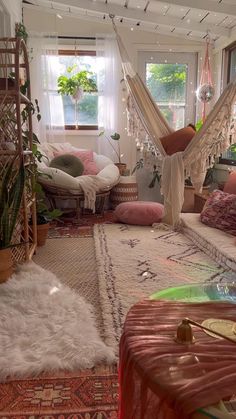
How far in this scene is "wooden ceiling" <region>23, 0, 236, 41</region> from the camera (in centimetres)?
327

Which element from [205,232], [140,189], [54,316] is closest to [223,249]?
[205,232]

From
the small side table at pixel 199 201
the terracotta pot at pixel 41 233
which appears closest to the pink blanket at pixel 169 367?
the terracotta pot at pixel 41 233

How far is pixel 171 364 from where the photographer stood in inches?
27.2

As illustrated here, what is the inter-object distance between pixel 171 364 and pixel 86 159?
3.72 meters

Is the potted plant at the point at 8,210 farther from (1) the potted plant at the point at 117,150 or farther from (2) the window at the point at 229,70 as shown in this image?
(2) the window at the point at 229,70

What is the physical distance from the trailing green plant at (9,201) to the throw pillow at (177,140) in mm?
1627

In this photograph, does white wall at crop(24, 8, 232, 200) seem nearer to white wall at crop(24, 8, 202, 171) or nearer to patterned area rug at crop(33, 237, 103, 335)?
white wall at crop(24, 8, 202, 171)

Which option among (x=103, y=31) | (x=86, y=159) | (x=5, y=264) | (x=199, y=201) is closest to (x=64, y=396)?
(x=5, y=264)

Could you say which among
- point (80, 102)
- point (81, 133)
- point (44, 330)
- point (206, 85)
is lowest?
point (44, 330)

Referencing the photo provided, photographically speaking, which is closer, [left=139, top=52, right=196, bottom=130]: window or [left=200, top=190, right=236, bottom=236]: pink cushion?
[left=200, top=190, right=236, bottom=236]: pink cushion

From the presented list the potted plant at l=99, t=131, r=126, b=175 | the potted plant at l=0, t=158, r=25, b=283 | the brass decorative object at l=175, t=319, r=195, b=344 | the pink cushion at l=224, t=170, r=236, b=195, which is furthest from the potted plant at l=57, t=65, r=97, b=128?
the brass decorative object at l=175, t=319, r=195, b=344

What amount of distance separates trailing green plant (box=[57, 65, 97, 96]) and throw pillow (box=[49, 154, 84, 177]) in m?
0.96

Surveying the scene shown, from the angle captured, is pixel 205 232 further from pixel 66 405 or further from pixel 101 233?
pixel 66 405

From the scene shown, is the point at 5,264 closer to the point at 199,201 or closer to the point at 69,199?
the point at 69,199
